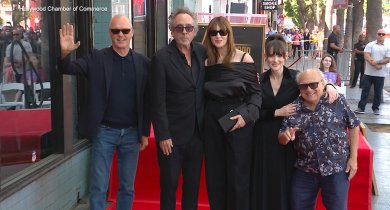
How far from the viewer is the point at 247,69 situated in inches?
135

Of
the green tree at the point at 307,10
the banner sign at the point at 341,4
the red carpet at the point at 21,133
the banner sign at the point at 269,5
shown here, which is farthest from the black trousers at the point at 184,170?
the green tree at the point at 307,10

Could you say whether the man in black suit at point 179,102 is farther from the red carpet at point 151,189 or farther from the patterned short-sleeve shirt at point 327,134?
the red carpet at point 151,189

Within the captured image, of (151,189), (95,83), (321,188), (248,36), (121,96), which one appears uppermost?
(248,36)

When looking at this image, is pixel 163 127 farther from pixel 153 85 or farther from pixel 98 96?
pixel 98 96

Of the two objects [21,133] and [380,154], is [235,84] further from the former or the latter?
[380,154]

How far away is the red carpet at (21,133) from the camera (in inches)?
139

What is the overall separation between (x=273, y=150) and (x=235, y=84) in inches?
27.5

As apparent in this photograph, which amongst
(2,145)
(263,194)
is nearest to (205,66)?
(263,194)

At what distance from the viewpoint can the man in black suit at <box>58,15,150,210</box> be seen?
3447 millimetres

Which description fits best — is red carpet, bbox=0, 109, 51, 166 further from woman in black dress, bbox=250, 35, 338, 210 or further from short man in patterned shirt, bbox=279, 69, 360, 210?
short man in patterned shirt, bbox=279, 69, 360, 210

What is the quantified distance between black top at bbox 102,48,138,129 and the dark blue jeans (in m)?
0.08

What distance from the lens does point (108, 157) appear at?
11.8 feet

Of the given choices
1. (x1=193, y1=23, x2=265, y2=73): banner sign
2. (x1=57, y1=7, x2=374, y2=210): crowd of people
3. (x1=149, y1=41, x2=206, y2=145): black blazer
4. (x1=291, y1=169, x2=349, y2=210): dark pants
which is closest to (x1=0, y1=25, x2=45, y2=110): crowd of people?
(x1=57, y1=7, x2=374, y2=210): crowd of people

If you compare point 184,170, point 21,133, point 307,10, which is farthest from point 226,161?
point 307,10
